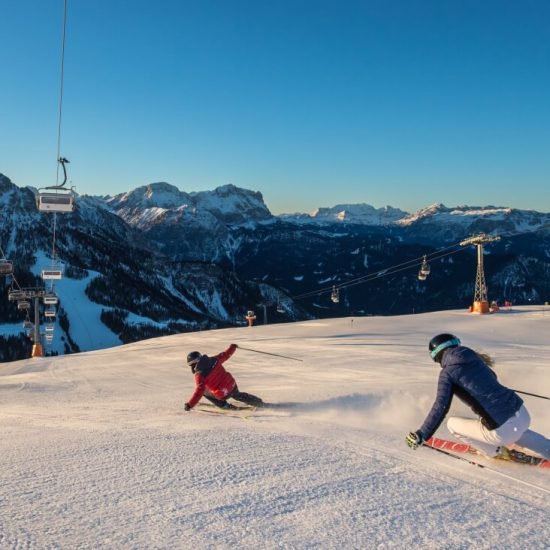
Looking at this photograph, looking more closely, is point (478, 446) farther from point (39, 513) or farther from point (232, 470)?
point (39, 513)

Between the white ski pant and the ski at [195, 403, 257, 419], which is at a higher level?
the white ski pant

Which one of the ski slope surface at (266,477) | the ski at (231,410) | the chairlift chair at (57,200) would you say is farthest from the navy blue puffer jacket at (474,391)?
the chairlift chair at (57,200)

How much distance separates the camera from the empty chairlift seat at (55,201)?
1912 cm

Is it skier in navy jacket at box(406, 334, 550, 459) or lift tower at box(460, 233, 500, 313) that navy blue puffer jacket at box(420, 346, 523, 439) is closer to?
skier in navy jacket at box(406, 334, 550, 459)

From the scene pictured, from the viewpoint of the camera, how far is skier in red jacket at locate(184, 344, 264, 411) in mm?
9552

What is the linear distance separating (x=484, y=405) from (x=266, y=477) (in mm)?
2637

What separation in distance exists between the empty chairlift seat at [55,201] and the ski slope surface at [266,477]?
9.18 meters

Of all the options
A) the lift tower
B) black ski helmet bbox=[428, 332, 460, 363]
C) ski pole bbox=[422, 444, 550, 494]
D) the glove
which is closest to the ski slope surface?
ski pole bbox=[422, 444, 550, 494]

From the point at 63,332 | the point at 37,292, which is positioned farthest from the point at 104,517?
the point at 63,332

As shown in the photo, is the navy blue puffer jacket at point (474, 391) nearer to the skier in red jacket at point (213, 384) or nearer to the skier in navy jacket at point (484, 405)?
the skier in navy jacket at point (484, 405)

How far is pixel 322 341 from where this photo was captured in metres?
21.8

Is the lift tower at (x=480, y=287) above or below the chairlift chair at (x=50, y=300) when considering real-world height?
above

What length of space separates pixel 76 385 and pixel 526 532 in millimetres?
13494

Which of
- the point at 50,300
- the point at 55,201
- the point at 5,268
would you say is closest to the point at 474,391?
the point at 55,201
